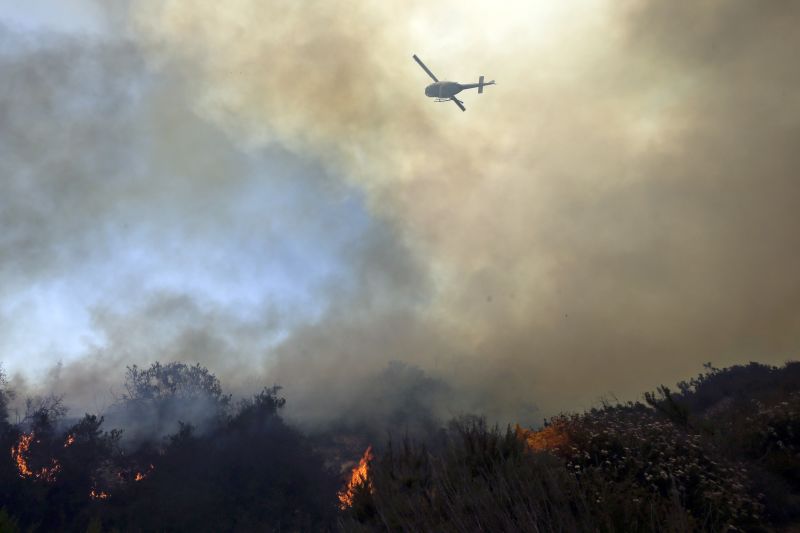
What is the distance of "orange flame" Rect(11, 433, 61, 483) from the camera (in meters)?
33.3

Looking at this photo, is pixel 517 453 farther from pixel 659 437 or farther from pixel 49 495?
Answer: pixel 49 495

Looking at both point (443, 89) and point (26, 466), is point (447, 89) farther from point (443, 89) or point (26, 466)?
point (26, 466)

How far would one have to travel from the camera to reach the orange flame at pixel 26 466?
109ft

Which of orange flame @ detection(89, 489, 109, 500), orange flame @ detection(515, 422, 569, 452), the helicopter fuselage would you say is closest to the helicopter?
the helicopter fuselage

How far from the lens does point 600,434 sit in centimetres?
1270

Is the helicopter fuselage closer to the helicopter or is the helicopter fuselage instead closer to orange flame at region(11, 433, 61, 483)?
the helicopter

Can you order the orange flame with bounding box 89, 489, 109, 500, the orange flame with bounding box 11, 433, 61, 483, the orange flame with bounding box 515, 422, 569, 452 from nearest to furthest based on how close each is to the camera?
the orange flame with bounding box 515, 422, 569, 452 → the orange flame with bounding box 11, 433, 61, 483 → the orange flame with bounding box 89, 489, 109, 500

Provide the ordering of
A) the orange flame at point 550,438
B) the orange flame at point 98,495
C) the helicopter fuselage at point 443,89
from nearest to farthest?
the orange flame at point 550,438, the orange flame at point 98,495, the helicopter fuselage at point 443,89

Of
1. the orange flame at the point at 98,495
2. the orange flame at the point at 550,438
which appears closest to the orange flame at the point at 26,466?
the orange flame at the point at 98,495

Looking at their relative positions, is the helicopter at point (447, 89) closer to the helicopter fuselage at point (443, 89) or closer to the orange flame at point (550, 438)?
the helicopter fuselage at point (443, 89)

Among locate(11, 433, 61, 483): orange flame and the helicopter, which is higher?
the helicopter

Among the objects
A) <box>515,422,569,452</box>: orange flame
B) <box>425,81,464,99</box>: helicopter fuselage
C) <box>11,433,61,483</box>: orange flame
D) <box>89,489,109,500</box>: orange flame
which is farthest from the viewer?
<box>425,81,464,99</box>: helicopter fuselage

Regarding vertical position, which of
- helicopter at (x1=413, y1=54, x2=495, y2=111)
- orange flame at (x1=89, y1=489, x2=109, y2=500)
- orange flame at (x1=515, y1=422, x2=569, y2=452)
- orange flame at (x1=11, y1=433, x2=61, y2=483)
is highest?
helicopter at (x1=413, y1=54, x2=495, y2=111)

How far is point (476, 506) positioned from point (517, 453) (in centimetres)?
385
